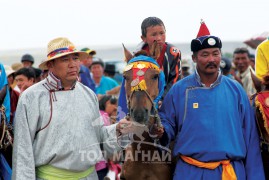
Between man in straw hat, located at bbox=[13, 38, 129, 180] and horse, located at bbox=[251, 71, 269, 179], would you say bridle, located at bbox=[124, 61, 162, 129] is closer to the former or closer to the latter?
man in straw hat, located at bbox=[13, 38, 129, 180]

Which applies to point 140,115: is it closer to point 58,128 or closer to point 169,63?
point 58,128

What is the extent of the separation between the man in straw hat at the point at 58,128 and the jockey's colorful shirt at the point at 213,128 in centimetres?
65

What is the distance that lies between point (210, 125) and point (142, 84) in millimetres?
779

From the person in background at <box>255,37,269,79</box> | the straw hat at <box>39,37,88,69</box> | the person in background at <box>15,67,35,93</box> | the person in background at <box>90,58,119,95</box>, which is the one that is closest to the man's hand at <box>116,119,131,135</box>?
the straw hat at <box>39,37,88,69</box>

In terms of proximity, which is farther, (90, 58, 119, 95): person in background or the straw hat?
(90, 58, 119, 95): person in background

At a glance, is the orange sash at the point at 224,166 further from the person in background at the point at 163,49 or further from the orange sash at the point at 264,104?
the person in background at the point at 163,49

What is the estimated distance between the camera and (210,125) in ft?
18.7

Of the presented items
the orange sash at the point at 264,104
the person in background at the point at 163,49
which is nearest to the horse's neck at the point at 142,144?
the person in background at the point at 163,49

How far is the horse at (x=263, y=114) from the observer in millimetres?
5953

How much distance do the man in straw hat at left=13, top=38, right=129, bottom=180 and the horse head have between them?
10.9 inches

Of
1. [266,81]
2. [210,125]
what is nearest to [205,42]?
[266,81]

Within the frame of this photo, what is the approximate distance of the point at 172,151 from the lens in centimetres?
611

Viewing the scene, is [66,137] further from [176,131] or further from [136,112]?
[176,131]

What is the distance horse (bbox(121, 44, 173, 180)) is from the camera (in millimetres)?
5695
